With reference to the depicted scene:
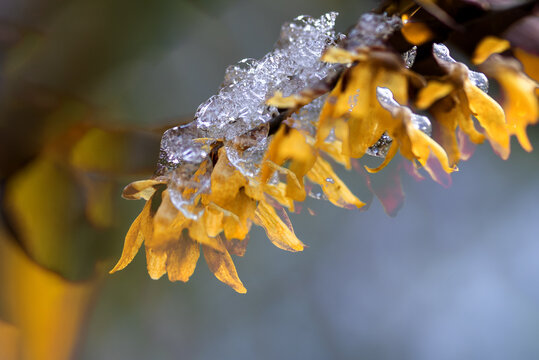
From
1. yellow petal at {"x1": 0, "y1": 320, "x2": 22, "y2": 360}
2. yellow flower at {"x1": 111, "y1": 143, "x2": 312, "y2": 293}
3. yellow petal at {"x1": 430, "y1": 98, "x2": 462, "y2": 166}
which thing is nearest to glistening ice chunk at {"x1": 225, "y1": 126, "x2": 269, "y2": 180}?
yellow flower at {"x1": 111, "y1": 143, "x2": 312, "y2": 293}

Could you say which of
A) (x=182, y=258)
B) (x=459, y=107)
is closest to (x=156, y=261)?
(x=182, y=258)

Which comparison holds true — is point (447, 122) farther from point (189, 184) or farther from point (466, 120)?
point (189, 184)

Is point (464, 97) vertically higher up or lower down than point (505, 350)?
higher up

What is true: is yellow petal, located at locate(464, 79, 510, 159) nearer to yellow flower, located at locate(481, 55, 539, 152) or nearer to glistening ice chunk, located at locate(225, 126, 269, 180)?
yellow flower, located at locate(481, 55, 539, 152)

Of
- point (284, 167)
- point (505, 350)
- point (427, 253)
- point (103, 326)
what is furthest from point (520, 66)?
point (505, 350)

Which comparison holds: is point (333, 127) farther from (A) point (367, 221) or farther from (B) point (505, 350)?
(B) point (505, 350)
